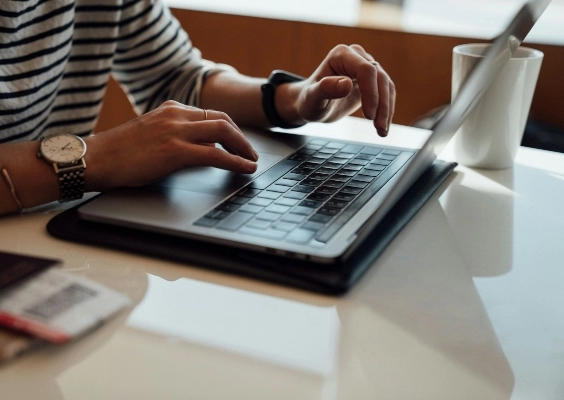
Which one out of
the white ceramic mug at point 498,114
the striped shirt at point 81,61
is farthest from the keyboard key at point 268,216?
the striped shirt at point 81,61

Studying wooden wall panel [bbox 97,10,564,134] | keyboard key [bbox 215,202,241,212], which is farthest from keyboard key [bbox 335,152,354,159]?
wooden wall panel [bbox 97,10,564,134]

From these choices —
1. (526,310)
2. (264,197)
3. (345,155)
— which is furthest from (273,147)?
(526,310)

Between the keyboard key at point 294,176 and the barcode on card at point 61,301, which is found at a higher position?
the barcode on card at point 61,301

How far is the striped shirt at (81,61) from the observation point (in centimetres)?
99

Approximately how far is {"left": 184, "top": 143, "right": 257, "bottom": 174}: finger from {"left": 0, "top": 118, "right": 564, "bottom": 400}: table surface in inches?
6.4

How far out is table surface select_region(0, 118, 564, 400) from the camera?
0.48 metres

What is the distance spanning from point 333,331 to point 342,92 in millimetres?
435

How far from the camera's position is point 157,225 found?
65cm

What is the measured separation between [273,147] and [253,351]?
17.2 inches

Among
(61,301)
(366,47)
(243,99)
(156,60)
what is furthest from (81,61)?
(366,47)

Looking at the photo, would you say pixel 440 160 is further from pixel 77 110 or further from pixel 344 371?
pixel 77 110

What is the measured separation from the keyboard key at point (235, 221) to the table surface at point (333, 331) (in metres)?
0.05

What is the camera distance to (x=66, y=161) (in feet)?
2.48

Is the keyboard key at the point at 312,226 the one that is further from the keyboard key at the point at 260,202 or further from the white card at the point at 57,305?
the white card at the point at 57,305
